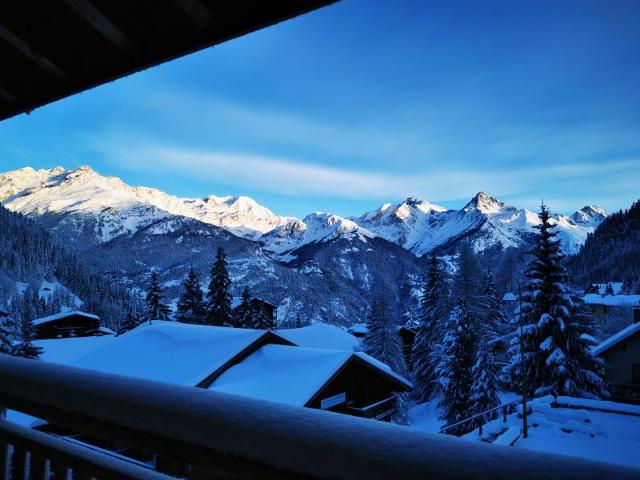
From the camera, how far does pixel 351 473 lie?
3.29 ft

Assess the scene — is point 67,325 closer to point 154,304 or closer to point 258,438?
point 154,304

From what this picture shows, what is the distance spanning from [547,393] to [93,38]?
70.2ft

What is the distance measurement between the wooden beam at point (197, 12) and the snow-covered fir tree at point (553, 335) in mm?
19533

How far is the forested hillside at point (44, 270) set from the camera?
337 feet

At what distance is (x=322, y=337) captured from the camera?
3600 centimetres

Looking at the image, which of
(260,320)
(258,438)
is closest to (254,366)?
(258,438)

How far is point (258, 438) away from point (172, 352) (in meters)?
15.4

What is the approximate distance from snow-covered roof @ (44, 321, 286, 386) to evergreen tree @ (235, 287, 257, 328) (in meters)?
21.0

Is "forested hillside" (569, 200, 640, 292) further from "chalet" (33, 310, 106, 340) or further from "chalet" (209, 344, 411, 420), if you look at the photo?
"chalet" (33, 310, 106, 340)

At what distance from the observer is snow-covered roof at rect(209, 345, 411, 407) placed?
12.1 metres

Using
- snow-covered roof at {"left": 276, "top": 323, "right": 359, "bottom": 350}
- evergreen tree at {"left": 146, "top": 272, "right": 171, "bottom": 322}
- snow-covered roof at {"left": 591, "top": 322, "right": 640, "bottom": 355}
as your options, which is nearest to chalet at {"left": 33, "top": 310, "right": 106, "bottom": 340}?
evergreen tree at {"left": 146, "top": 272, "right": 171, "bottom": 322}

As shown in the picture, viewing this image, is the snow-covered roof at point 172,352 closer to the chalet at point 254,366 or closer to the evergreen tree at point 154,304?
the chalet at point 254,366

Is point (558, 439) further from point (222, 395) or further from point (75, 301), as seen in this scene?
point (75, 301)

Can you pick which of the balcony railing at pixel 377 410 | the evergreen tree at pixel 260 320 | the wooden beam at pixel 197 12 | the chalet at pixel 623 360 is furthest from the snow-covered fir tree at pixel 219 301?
the wooden beam at pixel 197 12
